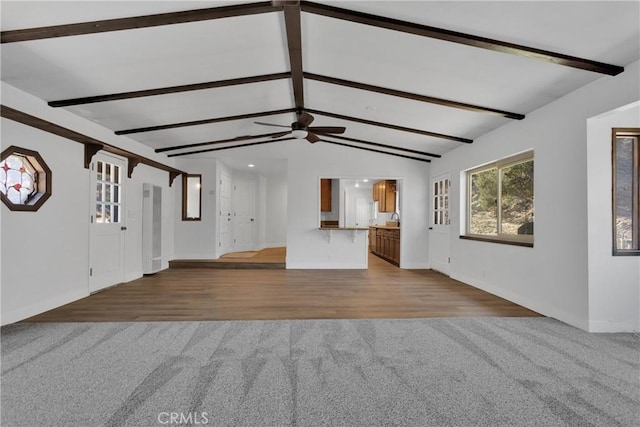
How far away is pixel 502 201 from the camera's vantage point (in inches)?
179

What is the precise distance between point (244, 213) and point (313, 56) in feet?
20.4

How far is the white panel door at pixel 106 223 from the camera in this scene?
4316mm

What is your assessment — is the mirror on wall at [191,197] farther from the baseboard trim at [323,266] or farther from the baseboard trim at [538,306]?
the baseboard trim at [538,306]

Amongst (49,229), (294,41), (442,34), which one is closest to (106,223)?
(49,229)

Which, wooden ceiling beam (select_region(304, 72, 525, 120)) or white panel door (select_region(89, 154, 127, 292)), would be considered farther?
white panel door (select_region(89, 154, 127, 292))

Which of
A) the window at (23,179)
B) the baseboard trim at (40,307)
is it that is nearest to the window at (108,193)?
the window at (23,179)

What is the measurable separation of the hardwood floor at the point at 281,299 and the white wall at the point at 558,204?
1.11ft

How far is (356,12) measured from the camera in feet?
7.72

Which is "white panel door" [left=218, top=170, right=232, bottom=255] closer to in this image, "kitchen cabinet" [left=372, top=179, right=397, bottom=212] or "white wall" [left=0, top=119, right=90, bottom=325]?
"white wall" [left=0, top=119, right=90, bottom=325]

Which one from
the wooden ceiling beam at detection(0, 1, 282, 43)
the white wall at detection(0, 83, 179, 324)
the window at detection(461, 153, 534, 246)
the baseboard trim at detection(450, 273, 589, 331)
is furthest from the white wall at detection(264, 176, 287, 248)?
the wooden ceiling beam at detection(0, 1, 282, 43)

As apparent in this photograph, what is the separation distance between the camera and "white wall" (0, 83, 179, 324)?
3050 mm

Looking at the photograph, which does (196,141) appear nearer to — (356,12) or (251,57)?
(251,57)

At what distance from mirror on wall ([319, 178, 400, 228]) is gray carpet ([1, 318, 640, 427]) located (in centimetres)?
498

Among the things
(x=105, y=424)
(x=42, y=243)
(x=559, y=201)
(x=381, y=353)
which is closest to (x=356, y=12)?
(x=381, y=353)
